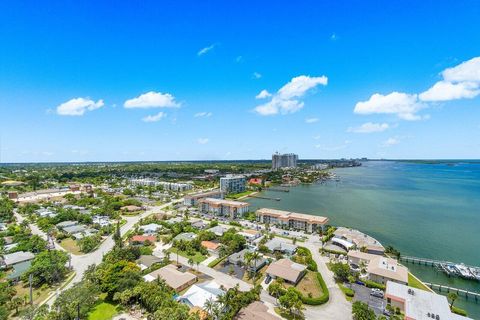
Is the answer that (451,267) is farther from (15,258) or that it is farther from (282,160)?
(282,160)

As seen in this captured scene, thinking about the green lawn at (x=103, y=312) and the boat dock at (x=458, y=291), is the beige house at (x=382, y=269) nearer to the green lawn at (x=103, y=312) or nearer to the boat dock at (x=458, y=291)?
the boat dock at (x=458, y=291)

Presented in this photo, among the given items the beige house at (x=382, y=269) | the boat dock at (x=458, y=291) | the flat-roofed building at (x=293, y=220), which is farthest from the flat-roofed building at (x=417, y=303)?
the flat-roofed building at (x=293, y=220)

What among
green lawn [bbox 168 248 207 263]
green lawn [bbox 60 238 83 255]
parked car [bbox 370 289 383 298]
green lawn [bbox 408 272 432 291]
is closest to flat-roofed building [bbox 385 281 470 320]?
parked car [bbox 370 289 383 298]

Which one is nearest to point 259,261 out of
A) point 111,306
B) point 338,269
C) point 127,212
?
point 338,269

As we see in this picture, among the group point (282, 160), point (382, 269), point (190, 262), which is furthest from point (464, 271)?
point (282, 160)

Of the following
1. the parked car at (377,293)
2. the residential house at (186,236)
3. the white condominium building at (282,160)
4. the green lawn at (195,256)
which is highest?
the white condominium building at (282,160)
